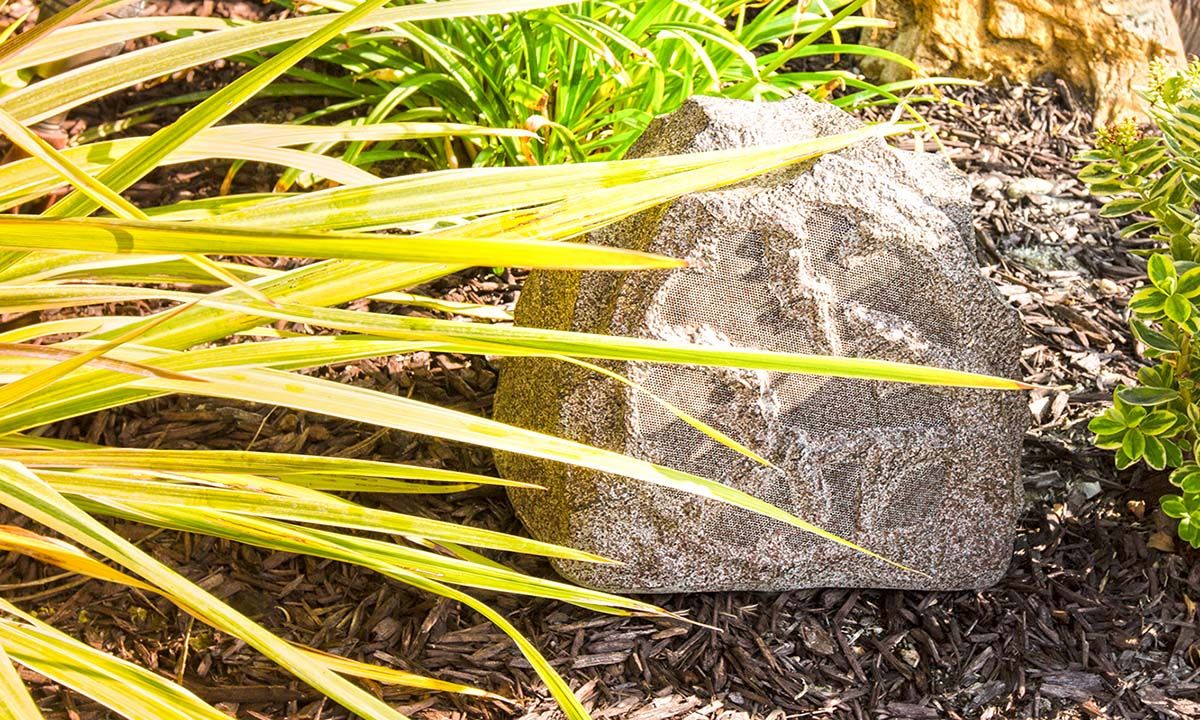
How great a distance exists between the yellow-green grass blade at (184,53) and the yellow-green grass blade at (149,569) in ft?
1.89

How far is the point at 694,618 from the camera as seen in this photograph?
184 centimetres

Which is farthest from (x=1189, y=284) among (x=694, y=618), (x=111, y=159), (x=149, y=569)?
(x=111, y=159)

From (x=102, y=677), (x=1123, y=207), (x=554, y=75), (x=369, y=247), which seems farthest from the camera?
(x=554, y=75)

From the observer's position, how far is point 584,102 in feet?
7.61

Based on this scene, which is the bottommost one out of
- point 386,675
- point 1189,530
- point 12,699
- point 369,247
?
point 1189,530

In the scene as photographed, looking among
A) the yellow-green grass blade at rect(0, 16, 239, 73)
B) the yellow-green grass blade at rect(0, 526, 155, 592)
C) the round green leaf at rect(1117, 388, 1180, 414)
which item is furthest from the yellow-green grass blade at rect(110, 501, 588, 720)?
the round green leaf at rect(1117, 388, 1180, 414)

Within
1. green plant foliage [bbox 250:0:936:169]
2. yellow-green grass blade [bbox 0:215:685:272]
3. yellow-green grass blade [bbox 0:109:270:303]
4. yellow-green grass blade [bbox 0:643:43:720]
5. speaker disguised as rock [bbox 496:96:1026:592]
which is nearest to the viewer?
yellow-green grass blade [bbox 0:215:685:272]

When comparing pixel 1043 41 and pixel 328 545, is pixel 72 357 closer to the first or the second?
pixel 328 545

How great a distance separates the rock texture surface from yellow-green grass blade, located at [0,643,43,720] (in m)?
2.48

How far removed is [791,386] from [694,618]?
1.45 feet

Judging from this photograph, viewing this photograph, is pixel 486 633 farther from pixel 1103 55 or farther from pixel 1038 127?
pixel 1103 55

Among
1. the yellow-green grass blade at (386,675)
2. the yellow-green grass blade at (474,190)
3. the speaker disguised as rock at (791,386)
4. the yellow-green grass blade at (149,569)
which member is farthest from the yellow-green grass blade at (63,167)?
the speaker disguised as rock at (791,386)

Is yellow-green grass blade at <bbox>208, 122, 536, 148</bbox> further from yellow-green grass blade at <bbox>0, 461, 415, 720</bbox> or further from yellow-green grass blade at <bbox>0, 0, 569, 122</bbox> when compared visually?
yellow-green grass blade at <bbox>0, 461, 415, 720</bbox>

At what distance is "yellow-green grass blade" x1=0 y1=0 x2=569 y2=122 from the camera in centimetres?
144
